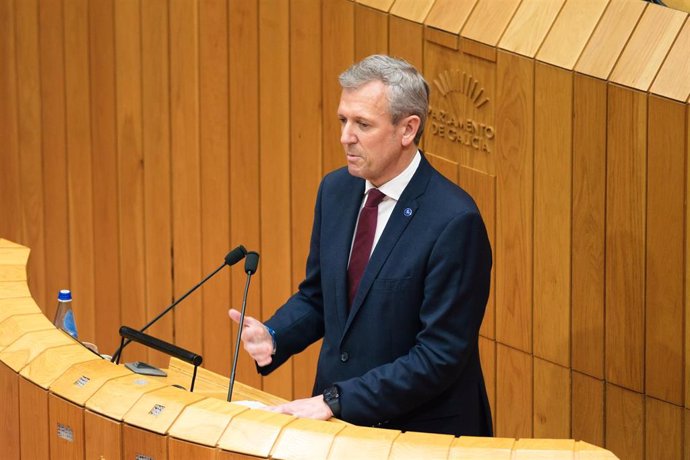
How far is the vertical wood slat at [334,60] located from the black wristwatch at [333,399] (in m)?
1.87

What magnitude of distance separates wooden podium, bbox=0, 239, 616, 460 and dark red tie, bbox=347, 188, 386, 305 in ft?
1.12

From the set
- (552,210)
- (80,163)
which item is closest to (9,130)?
(80,163)

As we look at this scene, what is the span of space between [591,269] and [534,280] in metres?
0.22

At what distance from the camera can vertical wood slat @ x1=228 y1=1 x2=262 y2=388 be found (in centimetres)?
509

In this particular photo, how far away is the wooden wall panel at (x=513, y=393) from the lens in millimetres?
4359

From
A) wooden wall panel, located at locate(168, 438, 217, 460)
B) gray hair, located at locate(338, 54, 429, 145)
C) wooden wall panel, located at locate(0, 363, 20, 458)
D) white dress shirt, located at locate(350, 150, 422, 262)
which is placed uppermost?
gray hair, located at locate(338, 54, 429, 145)

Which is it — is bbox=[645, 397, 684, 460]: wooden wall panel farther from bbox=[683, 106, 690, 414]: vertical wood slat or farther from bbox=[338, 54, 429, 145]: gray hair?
bbox=[338, 54, 429, 145]: gray hair

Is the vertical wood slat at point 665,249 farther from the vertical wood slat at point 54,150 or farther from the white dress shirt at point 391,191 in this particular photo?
the vertical wood slat at point 54,150

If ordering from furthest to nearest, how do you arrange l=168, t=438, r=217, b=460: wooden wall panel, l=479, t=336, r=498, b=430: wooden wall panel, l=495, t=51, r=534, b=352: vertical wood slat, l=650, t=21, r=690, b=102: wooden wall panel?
l=479, t=336, r=498, b=430: wooden wall panel
l=495, t=51, r=534, b=352: vertical wood slat
l=650, t=21, r=690, b=102: wooden wall panel
l=168, t=438, r=217, b=460: wooden wall panel

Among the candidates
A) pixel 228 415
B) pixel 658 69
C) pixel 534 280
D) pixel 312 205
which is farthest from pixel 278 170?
pixel 228 415

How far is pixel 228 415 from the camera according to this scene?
2654mm

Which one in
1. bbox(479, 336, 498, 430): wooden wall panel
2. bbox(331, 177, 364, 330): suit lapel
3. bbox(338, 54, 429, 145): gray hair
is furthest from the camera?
bbox(479, 336, 498, 430): wooden wall panel

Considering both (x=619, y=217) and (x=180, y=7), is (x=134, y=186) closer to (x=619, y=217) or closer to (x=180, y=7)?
(x=180, y=7)

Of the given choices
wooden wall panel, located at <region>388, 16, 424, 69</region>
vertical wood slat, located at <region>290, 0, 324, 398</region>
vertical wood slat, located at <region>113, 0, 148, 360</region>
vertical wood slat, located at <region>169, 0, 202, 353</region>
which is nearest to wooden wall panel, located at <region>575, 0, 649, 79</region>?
wooden wall panel, located at <region>388, 16, 424, 69</region>
